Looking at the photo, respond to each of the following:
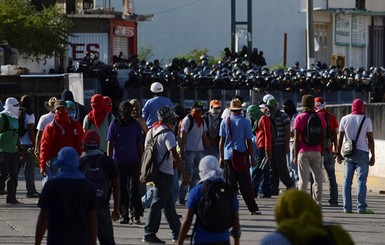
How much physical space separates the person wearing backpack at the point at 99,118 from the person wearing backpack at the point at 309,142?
2632 millimetres

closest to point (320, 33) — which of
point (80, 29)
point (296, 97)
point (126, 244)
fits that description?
point (80, 29)

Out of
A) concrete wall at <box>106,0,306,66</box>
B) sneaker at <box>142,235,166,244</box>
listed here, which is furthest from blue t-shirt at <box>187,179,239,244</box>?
concrete wall at <box>106,0,306,66</box>

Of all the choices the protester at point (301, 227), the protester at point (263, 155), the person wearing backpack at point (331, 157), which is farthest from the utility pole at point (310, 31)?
the protester at point (301, 227)

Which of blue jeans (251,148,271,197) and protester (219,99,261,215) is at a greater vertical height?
protester (219,99,261,215)

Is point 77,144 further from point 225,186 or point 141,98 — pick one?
point 141,98

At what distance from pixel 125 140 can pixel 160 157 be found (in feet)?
4.28

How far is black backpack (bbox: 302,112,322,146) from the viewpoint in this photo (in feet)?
53.2

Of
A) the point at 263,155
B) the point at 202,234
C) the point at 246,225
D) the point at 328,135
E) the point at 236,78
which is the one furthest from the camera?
the point at 236,78

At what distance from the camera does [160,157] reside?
13.4m

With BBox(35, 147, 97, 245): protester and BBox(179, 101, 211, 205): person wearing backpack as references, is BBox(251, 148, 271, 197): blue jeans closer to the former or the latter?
BBox(179, 101, 211, 205): person wearing backpack

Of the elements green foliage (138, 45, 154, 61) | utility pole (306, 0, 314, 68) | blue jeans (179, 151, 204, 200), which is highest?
utility pole (306, 0, 314, 68)

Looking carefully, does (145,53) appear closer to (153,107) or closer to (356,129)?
(153,107)

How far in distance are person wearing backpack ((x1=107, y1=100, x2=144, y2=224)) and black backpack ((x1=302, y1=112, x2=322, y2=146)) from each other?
8.57ft

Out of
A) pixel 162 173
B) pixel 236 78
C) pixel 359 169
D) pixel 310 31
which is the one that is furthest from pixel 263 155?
pixel 310 31
